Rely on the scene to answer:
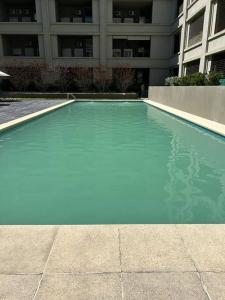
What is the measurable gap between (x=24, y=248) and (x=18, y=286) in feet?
1.86

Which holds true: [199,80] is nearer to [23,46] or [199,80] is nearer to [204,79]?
[204,79]

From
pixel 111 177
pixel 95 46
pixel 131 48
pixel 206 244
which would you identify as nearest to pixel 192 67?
pixel 131 48

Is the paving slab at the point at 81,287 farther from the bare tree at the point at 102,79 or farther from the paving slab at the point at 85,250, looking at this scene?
the bare tree at the point at 102,79

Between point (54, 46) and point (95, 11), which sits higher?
point (95, 11)

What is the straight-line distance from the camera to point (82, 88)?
3025 centimetres

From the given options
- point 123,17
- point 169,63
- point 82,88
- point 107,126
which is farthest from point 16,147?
point 123,17

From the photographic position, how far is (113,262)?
8.66 feet

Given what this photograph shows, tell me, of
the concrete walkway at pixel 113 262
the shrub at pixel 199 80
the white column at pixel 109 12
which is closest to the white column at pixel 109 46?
the white column at pixel 109 12

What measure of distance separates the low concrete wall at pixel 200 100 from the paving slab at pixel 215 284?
9.58 metres

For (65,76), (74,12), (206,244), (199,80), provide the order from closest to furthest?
(206,244), (199,80), (65,76), (74,12)

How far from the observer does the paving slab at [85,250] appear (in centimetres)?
256

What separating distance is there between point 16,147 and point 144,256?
21.5ft

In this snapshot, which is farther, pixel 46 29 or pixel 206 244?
pixel 46 29

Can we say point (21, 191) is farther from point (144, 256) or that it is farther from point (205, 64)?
point (205, 64)
